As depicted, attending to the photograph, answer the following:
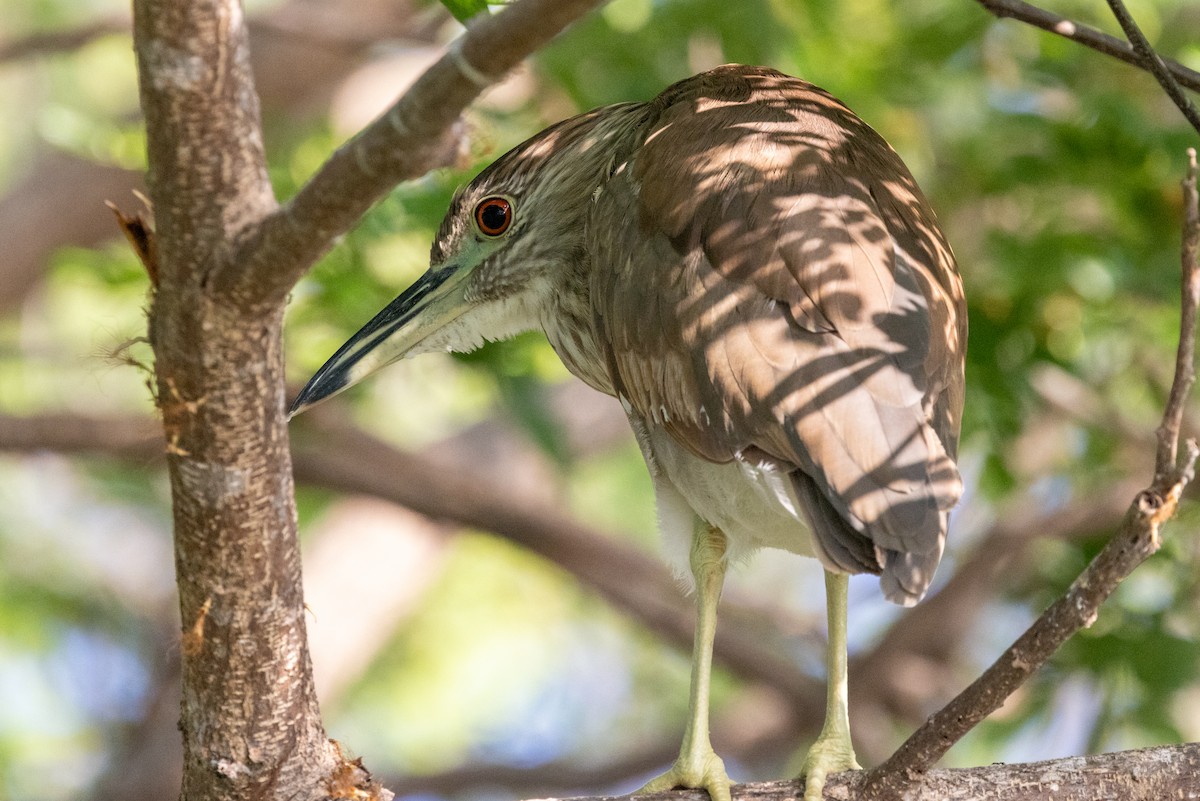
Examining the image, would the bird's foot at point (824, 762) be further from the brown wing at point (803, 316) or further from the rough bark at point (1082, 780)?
the brown wing at point (803, 316)

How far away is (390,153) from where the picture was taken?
1.60m

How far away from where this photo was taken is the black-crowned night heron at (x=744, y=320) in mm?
2109

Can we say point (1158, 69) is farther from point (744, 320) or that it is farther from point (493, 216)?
point (493, 216)

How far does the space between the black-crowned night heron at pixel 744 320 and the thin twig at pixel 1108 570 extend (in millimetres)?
206

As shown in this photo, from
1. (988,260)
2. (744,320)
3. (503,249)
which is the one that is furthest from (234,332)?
(988,260)

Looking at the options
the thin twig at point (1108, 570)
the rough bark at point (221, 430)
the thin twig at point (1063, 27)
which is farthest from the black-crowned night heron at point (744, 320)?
the rough bark at point (221, 430)

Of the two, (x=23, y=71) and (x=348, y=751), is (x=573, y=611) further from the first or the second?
(x=348, y=751)

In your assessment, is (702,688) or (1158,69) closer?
(1158,69)

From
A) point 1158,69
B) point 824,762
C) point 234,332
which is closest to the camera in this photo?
point 234,332

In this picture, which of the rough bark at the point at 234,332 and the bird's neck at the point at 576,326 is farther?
the bird's neck at the point at 576,326

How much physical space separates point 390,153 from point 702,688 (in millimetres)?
1417

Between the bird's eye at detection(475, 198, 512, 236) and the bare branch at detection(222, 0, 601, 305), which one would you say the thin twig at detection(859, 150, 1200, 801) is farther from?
the bird's eye at detection(475, 198, 512, 236)

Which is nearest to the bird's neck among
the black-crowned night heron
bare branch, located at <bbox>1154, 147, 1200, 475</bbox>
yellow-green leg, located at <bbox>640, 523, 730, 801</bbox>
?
the black-crowned night heron

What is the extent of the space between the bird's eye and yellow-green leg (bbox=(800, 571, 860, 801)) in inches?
41.9
